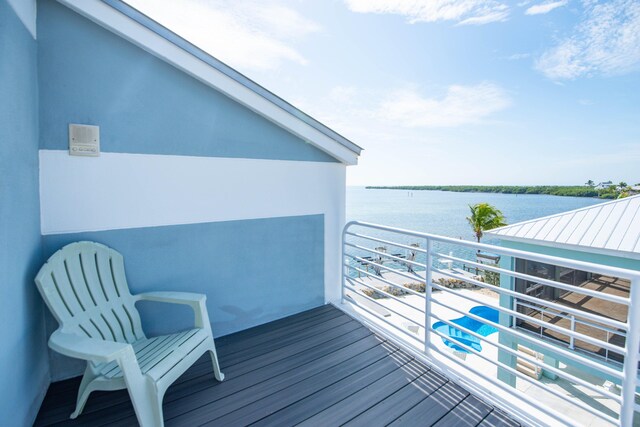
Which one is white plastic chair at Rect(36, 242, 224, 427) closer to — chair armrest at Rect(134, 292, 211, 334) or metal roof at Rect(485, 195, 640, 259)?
chair armrest at Rect(134, 292, 211, 334)

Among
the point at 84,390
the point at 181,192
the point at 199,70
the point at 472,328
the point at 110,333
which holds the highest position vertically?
the point at 199,70

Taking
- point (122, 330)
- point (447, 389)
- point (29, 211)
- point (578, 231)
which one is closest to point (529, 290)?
point (578, 231)

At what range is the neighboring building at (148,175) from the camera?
1.79 meters

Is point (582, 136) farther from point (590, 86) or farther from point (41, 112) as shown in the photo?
point (41, 112)

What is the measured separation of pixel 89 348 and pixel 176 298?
2.44 feet

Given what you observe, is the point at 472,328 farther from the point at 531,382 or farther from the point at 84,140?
the point at 84,140

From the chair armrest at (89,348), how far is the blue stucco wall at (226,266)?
85 centimetres

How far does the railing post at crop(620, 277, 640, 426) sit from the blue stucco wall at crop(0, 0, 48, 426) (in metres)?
3.11

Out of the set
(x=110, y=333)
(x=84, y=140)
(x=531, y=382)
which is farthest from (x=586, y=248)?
(x=84, y=140)

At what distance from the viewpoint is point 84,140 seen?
7.48 ft

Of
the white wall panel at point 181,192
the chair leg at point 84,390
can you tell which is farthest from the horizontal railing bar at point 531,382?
the chair leg at point 84,390

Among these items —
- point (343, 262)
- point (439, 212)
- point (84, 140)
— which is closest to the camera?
point (84, 140)

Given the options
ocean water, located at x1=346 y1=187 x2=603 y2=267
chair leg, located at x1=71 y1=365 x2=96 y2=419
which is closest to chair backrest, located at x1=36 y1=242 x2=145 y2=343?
chair leg, located at x1=71 y1=365 x2=96 y2=419

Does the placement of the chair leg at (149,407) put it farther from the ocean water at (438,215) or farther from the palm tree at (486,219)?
the palm tree at (486,219)
